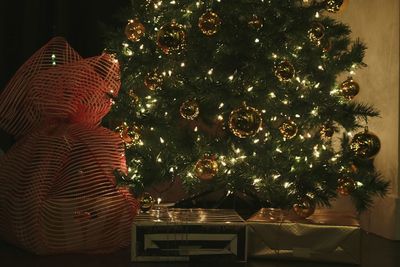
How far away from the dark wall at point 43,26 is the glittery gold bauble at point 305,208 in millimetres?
1498

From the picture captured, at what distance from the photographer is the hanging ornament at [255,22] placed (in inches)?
70.1

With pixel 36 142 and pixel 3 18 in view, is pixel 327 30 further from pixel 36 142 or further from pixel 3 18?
pixel 3 18

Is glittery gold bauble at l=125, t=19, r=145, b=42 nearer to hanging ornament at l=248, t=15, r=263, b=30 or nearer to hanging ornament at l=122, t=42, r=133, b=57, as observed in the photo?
hanging ornament at l=122, t=42, r=133, b=57

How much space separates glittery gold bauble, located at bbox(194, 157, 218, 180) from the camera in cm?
177

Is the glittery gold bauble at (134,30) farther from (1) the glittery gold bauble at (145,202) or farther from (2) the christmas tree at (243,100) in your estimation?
(1) the glittery gold bauble at (145,202)

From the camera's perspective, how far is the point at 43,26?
2807mm

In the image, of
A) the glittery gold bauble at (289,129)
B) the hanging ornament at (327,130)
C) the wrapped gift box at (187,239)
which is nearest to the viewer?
the wrapped gift box at (187,239)

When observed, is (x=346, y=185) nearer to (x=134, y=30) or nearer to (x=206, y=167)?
(x=206, y=167)

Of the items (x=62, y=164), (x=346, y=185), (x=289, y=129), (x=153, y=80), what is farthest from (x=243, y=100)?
(x=62, y=164)

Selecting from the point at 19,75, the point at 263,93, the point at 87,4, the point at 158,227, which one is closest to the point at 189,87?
the point at 263,93

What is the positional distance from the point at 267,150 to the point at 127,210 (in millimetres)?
528

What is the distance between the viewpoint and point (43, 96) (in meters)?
1.86

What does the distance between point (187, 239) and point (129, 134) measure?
0.46 m

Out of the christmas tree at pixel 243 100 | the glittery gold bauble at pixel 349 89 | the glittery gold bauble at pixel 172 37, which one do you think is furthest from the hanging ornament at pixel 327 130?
the glittery gold bauble at pixel 172 37
